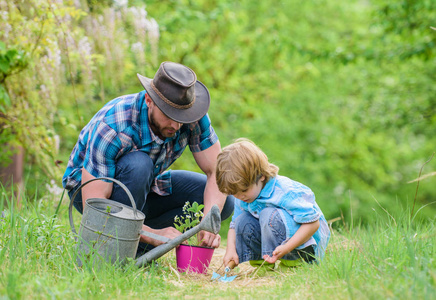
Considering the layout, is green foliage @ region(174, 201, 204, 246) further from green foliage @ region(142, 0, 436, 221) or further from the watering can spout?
green foliage @ region(142, 0, 436, 221)

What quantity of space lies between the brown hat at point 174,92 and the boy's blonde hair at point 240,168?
0.90ft

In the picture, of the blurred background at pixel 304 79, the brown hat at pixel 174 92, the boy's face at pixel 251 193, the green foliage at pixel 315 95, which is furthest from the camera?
the green foliage at pixel 315 95

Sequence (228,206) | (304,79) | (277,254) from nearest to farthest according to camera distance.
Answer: (277,254) < (228,206) < (304,79)

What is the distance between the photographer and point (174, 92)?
2.35 m

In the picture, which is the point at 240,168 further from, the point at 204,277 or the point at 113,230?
the point at 113,230

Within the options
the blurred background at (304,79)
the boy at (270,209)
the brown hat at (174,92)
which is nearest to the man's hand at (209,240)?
the boy at (270,209)

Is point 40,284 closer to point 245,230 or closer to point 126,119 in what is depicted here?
point 126,119

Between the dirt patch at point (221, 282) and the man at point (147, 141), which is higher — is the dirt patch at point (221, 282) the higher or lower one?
the lower one

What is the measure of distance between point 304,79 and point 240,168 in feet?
28.2

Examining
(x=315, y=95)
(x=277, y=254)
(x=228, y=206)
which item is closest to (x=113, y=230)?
(x=277, y=254)

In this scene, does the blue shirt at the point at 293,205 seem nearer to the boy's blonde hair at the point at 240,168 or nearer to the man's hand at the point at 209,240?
the boy's blonde hair at the point at 240,168

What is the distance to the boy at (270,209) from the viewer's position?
7.75 ft

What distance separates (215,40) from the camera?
9617 mm

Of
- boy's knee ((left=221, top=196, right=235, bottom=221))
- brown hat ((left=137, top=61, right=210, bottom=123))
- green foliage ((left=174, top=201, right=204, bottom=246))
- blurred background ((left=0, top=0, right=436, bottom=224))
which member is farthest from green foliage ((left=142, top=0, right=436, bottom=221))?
brown hat ((left=137, top=61, right=210, bottom=123))
